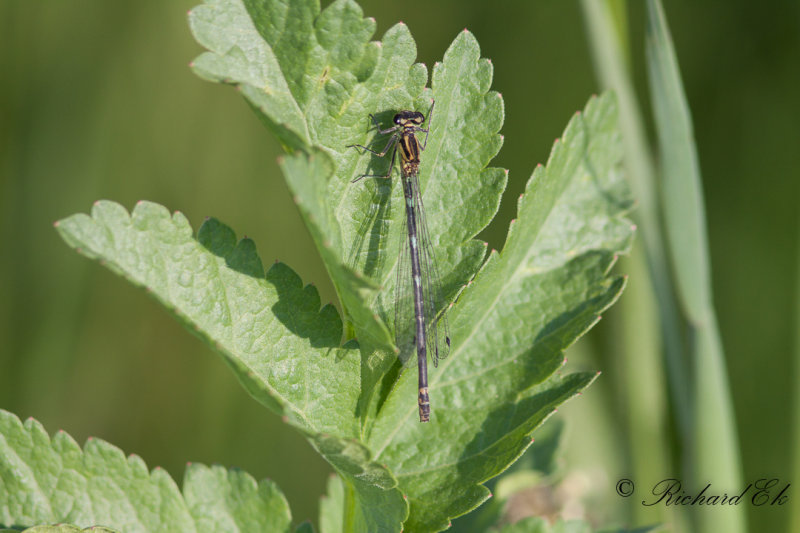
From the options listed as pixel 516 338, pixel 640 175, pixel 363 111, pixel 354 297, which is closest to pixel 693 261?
pixel 640 175

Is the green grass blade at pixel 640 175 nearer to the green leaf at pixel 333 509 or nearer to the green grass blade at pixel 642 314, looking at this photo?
the green grass blade at pixel 642 314

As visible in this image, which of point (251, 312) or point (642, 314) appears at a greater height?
point (251, 312)

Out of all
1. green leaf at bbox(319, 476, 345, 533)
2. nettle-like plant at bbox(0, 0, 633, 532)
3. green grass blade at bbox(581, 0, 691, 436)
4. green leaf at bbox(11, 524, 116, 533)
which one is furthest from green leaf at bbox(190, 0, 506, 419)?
green grass blade at bbox(581, 0, 691, 436)

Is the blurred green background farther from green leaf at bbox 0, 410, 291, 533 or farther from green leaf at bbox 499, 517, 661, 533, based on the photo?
green leaf at bbox 0, 410, 291, 533

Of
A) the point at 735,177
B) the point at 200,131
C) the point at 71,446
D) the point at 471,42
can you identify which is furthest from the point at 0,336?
the point at 735,177

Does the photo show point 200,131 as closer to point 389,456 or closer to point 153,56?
point 153,56

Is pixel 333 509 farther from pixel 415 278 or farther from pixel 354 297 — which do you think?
pixel 354 297
